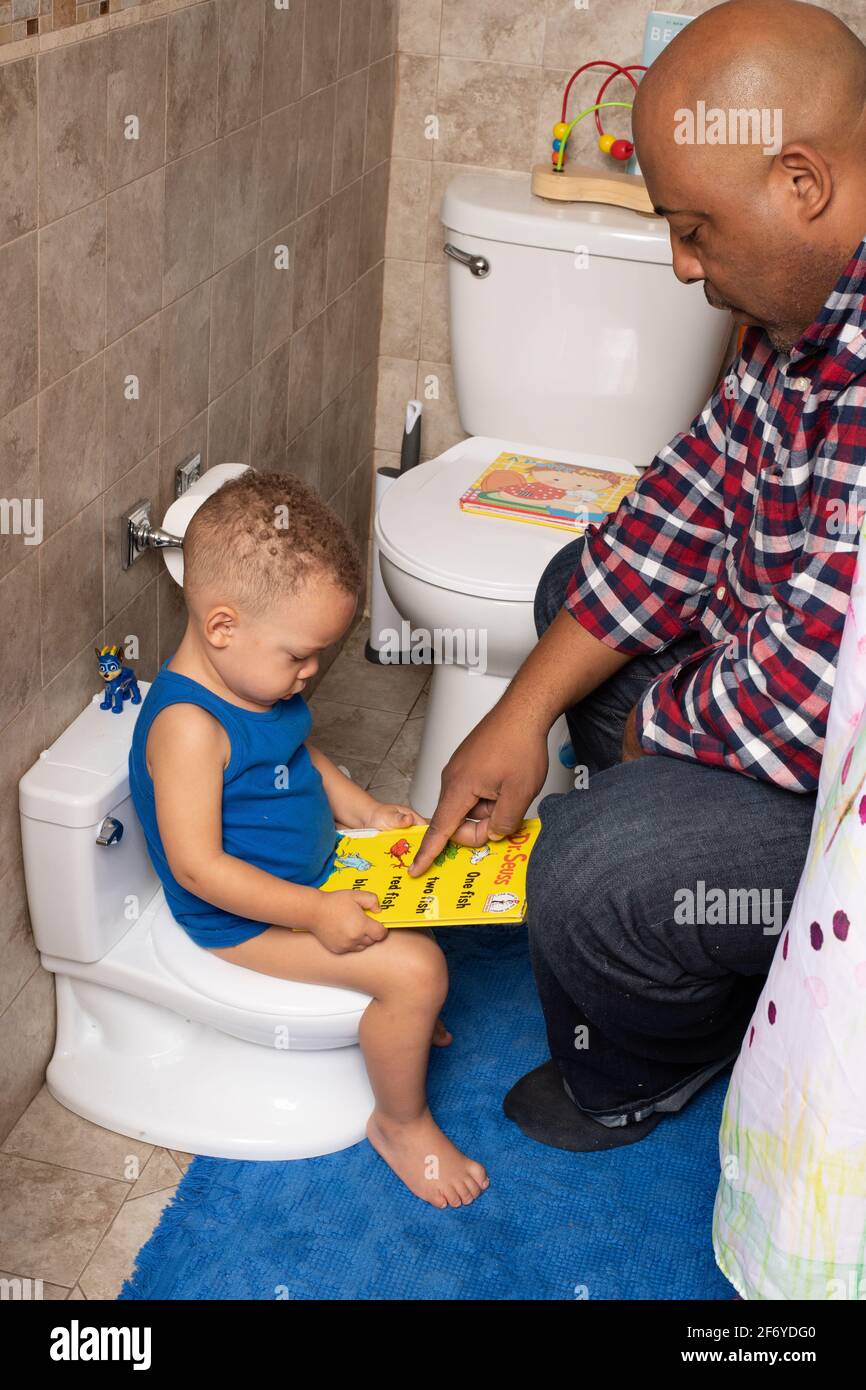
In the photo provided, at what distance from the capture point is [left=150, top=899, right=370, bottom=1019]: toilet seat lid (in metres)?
1.47

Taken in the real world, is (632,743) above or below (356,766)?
above

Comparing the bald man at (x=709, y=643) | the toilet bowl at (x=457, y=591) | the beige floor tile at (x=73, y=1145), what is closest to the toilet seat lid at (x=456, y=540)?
the toilet bowl at (x=457, y=591)

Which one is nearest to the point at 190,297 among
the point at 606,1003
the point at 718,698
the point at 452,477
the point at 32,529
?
the point at 32,529

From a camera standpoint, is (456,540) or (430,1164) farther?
(456,540)

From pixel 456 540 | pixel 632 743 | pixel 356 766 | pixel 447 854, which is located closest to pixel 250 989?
pixel 447 854

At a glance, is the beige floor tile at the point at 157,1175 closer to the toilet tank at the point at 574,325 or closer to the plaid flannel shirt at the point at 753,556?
the plaid flannel shirt at the point at 753,556

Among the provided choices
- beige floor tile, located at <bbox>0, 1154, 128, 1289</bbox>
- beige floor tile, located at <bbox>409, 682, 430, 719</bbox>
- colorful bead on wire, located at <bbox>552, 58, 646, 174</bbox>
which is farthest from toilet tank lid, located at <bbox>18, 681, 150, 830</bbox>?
colorful bead on wire, located at <bbox>552, 58, 646, 174</bbox>

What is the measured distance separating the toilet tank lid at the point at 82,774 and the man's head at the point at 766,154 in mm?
728

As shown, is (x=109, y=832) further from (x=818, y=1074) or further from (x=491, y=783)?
(x=818, y=1074)

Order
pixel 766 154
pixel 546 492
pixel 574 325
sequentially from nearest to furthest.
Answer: pixel 766 154 < pixel 546 492 < pixel 574 325

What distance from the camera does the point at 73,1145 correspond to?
5.16 feet

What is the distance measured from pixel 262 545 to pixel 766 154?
544 millimetres

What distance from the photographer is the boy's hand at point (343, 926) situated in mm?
1422

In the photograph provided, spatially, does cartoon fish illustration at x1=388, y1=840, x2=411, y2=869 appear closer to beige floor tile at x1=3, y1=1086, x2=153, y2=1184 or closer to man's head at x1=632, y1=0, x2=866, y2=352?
beige floor tile at x1=3, y1=1086, x2=153, y2=1184
